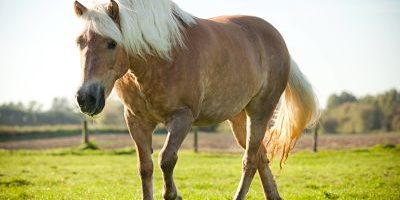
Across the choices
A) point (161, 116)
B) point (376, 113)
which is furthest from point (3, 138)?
point (161, 116)

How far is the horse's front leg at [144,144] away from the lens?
561 cm

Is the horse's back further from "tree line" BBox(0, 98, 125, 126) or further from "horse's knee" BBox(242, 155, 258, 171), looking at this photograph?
"tree line" BBox(0, 98, 125, 126)

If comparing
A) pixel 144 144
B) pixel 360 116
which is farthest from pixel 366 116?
pixel 144 144

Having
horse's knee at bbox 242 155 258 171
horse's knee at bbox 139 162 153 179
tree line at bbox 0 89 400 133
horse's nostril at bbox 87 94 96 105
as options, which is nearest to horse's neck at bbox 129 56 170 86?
horse's nostril at bbox 87 94 96 105

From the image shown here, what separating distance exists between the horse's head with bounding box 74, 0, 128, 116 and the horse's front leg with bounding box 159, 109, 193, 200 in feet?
2.58

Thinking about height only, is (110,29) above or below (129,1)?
below

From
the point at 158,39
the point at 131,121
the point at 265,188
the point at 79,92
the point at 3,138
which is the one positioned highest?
the point at 158,39

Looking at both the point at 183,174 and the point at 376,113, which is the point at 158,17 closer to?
the point at 183,174

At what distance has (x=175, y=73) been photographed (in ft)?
16.9

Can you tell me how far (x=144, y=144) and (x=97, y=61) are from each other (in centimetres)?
140

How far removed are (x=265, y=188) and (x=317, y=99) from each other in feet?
5.71

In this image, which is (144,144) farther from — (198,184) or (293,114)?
(198,184)

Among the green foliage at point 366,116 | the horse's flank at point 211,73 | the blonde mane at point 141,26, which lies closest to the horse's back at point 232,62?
the horse's flank at point 211,73

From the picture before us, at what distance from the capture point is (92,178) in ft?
44.1
